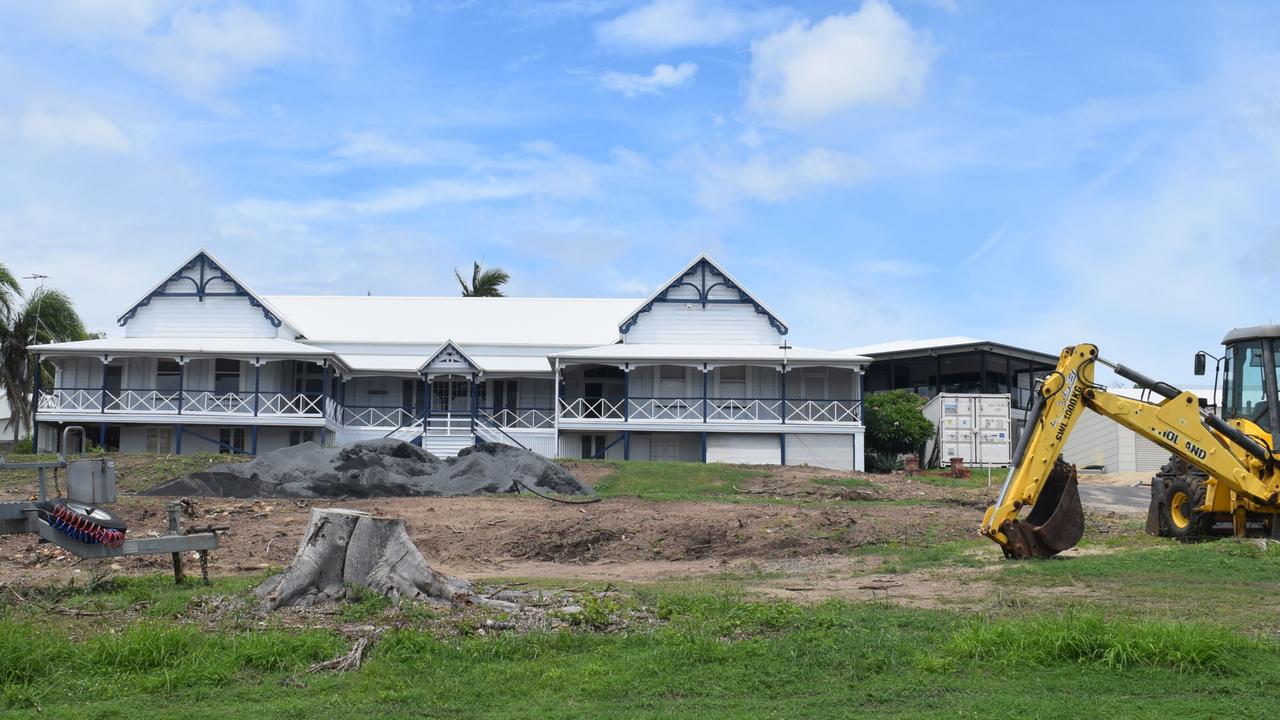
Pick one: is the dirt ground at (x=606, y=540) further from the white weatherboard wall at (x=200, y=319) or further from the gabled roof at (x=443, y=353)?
the white weatherboard wall at (x=200, y=319)

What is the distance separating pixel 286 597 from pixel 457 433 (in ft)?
94.5

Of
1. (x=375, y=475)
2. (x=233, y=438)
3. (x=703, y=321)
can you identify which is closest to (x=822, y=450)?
(x=703, y=321)

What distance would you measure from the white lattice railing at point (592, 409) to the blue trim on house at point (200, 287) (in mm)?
11205

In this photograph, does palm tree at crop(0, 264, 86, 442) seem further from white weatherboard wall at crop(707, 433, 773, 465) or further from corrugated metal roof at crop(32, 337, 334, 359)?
white weatherboard wall at crop(707, 433, 773, 465)

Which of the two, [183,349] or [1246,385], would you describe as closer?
[1246,385]

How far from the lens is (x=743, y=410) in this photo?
39.6 meters

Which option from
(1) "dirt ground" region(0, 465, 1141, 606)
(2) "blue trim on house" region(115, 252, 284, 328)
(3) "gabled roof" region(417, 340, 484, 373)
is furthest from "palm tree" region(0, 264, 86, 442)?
(1) "dirt ground" region(0, 465, 1141, 606)

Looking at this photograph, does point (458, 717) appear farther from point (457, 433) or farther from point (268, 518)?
point (457, 433)

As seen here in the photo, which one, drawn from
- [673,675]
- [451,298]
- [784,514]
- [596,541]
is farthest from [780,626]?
[451,298]

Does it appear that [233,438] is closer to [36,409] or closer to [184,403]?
[184,403]

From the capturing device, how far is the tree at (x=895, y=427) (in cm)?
4166

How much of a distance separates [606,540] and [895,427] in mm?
25266

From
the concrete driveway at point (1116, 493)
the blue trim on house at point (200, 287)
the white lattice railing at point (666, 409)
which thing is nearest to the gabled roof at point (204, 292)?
the blue trim on house at point (200, 287)

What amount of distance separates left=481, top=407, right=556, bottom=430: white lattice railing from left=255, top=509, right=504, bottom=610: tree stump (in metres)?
30.0
